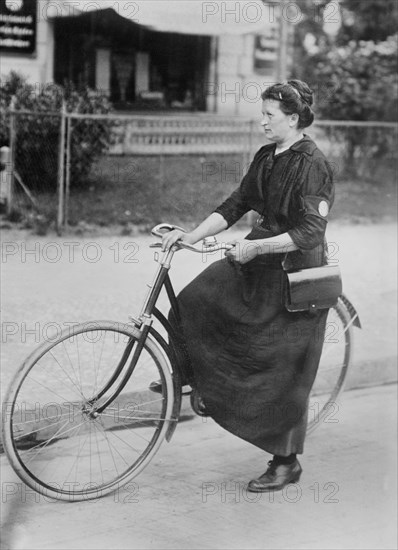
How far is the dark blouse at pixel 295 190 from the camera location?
13.0 feet

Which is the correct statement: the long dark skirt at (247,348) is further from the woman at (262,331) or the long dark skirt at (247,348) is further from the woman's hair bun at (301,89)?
the woman's hair bun at (301,89)

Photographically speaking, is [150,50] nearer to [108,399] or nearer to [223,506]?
[108,399]

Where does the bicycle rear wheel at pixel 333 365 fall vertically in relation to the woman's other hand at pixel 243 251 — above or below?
below

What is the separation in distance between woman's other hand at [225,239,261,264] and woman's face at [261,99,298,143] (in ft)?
1.46

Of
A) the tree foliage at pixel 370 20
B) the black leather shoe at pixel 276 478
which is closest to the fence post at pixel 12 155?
the black leather shoe at pixel 276 478

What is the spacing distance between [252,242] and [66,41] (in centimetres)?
582

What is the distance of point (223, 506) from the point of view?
398 centimetres

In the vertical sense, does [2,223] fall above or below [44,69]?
below

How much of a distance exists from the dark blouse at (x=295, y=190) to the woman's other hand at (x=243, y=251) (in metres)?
0.15

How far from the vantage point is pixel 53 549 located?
3529 millimetres

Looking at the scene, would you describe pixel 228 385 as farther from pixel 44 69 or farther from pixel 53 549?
pixel 44 69

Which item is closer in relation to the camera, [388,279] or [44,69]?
[388,279]

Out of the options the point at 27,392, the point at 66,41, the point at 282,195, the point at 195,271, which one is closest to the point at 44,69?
the point at 66,41

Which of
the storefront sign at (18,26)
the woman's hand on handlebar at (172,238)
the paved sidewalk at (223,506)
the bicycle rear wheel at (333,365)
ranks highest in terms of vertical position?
the storefront sign at (18,26)
